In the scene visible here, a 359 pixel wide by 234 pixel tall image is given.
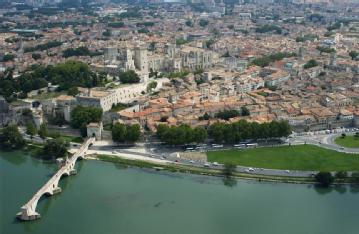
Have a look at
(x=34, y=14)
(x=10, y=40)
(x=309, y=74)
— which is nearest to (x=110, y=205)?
(x=309, y=74)

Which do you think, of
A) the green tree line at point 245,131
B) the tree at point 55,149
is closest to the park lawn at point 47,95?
the tree at point 55,149

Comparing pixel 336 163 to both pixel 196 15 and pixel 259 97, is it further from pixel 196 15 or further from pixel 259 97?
pixel 196 15

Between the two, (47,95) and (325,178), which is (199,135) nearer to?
(325,178)

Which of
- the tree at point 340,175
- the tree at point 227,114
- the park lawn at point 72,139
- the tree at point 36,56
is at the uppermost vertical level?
the tree at point 36,56

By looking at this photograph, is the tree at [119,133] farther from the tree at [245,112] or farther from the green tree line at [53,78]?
the green tree line at [53,78]

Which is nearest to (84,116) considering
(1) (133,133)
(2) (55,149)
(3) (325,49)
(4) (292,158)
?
(2) (55,149)
